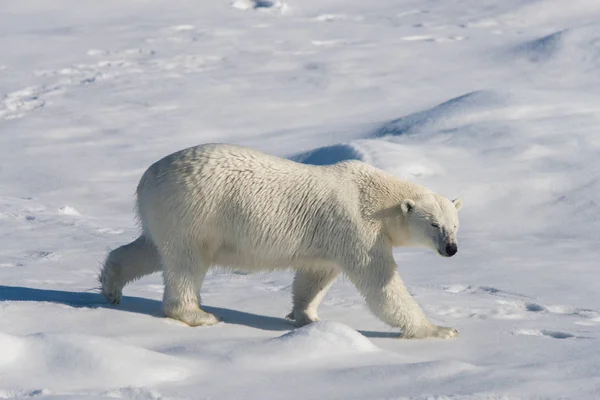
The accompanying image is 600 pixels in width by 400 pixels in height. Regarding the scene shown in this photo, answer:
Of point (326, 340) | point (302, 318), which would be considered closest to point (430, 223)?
point (302, 318)

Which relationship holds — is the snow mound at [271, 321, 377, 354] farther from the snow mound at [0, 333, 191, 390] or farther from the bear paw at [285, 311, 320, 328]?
the bear paw at [285, 311, 320, 328]

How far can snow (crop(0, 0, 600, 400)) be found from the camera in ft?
15.2

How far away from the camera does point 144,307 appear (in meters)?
6.55

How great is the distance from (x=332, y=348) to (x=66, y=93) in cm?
1272

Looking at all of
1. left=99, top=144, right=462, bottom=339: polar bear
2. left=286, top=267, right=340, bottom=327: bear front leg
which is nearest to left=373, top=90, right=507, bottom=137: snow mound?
left=286, top=267, right=340, bottom=327: bear front leg

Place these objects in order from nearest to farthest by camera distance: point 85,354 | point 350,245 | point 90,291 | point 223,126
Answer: point 85,354, point 350,245, point 90,291, point 223,126

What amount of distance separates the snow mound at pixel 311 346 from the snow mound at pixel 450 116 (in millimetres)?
7969

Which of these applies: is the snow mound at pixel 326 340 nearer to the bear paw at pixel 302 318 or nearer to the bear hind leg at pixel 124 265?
the bear paw at pixel 302 318

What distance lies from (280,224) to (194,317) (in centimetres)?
82

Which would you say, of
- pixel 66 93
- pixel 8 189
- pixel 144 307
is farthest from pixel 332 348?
pixel 66 93

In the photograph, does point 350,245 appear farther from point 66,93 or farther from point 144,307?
point 66,93

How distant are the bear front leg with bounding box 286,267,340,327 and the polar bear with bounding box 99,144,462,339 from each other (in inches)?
7.2

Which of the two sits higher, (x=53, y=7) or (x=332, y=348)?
(x=53, y=7)

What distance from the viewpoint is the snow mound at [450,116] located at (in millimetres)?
12977
